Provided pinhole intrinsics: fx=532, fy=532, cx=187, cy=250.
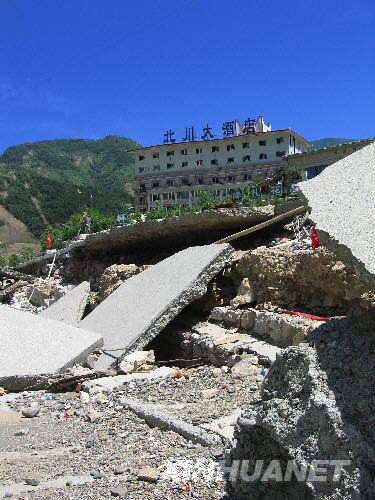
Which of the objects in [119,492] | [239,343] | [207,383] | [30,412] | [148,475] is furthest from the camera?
[239,343]

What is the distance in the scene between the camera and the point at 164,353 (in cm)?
730

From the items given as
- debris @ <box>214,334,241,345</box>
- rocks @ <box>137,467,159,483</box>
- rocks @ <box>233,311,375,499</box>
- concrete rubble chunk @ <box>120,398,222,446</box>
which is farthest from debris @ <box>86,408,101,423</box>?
rocks @ <box>233,311,375,499</box>

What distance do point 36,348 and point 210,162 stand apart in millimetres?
40223

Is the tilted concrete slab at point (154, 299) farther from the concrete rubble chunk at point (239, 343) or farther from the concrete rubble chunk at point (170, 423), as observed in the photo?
the concrete rubble chunk at point (170, 423)

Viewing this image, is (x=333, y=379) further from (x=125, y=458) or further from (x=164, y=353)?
(x=164, y=353)

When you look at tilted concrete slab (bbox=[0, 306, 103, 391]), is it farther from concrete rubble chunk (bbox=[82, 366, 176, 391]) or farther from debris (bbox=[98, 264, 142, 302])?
debris (bbox=[98, 264, 142, 302])

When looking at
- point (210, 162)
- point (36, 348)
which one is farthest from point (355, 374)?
point (210, 162)

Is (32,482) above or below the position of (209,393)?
below

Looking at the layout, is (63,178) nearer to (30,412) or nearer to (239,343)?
(239,343)

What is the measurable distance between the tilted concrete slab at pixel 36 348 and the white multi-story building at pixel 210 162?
1425 inches

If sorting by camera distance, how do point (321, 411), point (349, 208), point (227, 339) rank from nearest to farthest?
1. point (321, 411)
2. point (349, 208)
3. point (227, 339)

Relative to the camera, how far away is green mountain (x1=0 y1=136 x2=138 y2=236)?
243 ft

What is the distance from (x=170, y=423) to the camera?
3791 millimetres

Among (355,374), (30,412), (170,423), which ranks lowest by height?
(30,412)
